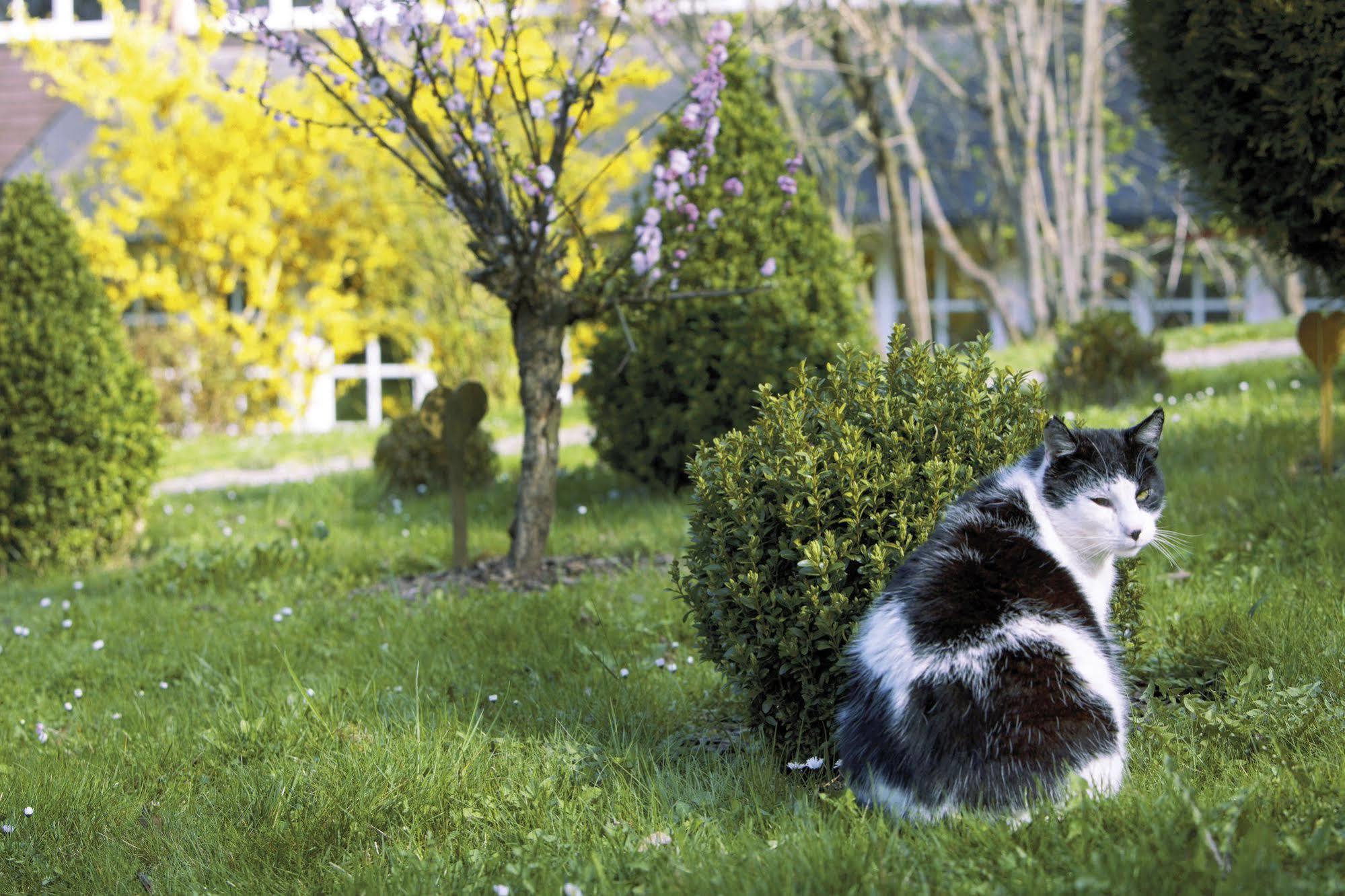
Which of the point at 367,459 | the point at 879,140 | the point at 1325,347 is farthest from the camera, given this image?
the point at 879,140

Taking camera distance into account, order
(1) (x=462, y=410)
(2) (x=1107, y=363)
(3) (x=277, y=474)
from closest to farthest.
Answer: (1) (x=462, y=410) < (2) (x=1107, y=363) < (3) (x=277, y=474)

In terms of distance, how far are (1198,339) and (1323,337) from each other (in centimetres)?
950

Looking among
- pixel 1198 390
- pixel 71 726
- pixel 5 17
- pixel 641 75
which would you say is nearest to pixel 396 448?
pixel 71 726

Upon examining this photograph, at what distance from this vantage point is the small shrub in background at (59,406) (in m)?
6.50

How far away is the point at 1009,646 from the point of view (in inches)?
98.4

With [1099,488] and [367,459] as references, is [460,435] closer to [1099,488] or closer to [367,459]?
[1099,488]

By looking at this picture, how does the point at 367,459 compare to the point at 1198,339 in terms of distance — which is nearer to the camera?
the point at 367,459

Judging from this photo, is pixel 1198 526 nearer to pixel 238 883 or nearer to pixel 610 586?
pixel 610 586

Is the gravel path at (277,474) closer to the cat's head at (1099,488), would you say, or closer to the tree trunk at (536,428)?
the tree trunk at (536,428)

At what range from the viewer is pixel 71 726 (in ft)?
13.4

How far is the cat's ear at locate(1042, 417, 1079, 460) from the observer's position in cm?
266

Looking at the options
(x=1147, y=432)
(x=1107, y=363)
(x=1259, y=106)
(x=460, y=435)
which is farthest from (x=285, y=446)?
(x=1147, y=432)

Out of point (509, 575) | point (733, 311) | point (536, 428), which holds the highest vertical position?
point (733, 311)

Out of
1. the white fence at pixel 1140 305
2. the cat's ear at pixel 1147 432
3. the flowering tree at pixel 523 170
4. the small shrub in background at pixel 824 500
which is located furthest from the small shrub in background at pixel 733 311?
the white fence at pixel 1140 305
